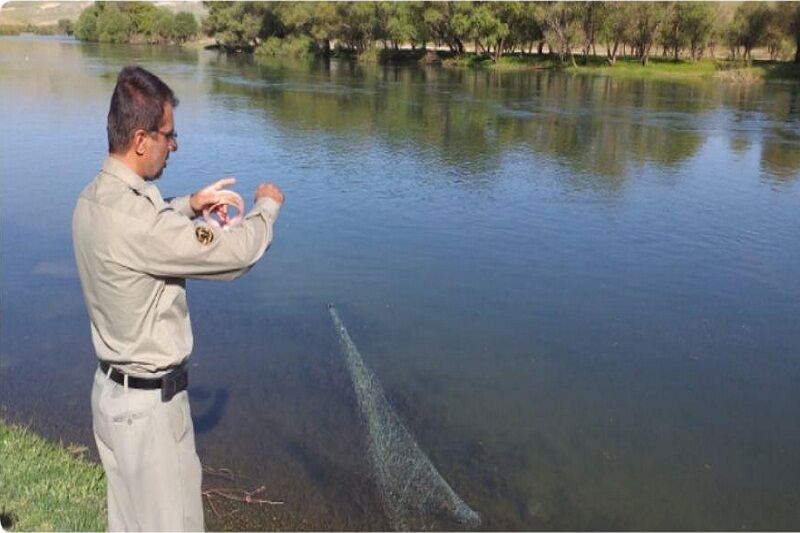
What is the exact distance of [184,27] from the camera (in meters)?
92.1

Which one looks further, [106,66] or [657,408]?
[106,66]

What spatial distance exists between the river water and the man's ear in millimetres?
3335

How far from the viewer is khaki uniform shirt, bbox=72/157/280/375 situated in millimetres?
2865

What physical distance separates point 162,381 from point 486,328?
20.3 ft

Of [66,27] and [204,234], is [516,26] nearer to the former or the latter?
[204,234]

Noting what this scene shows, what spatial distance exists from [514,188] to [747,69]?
38.1 metres

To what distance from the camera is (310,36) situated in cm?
7019

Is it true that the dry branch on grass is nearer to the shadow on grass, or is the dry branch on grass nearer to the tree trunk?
the shadow on grass

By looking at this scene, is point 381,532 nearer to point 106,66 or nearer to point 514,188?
point 514,188

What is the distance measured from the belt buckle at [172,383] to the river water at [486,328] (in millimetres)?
2642

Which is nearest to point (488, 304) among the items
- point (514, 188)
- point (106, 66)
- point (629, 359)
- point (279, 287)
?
point (629, 359)

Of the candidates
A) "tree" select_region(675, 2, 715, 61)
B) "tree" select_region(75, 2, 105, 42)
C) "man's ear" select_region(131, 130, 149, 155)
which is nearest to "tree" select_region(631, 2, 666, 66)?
"tree" select_region(675, 2, 715, 61)

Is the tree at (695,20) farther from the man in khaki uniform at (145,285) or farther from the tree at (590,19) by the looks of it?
the man in khaki uniform at (145,285)

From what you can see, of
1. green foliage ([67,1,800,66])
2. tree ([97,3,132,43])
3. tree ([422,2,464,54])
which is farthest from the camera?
tree ([97,3,132,43])
